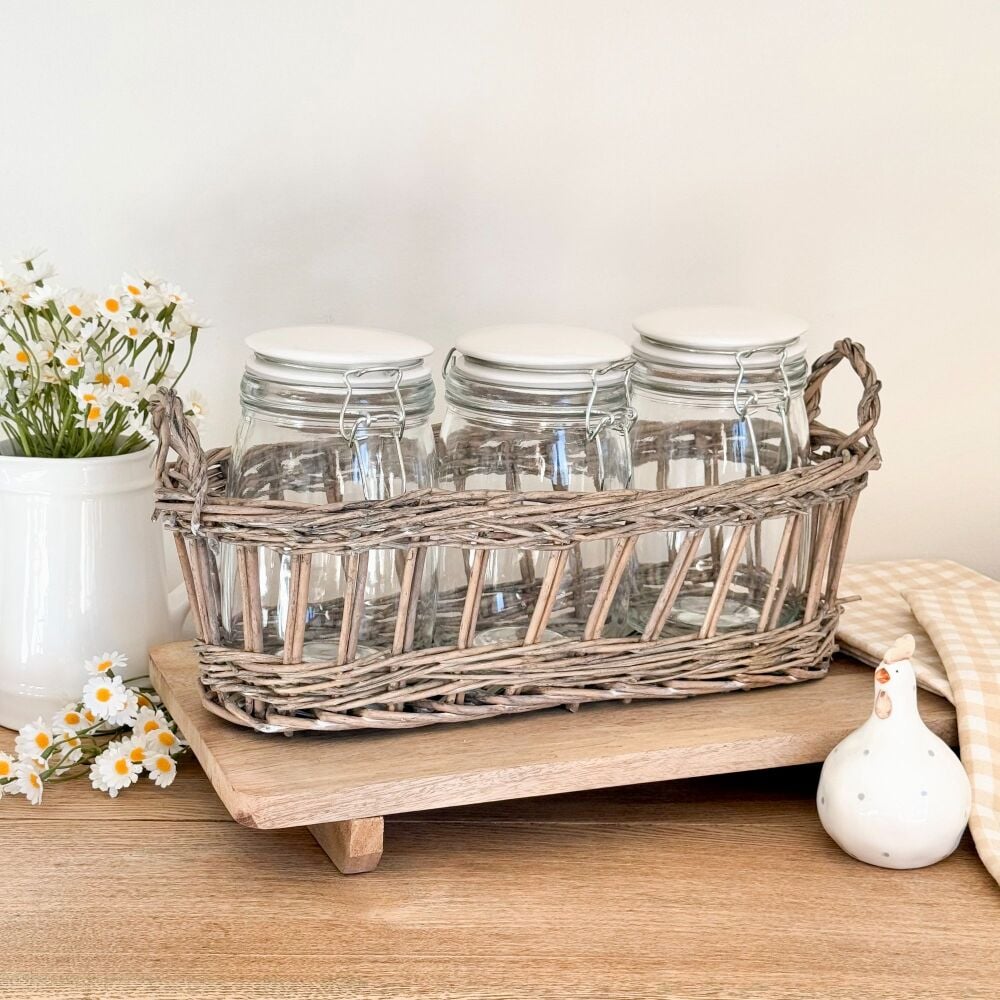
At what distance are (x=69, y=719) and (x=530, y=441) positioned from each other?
376 millimetres

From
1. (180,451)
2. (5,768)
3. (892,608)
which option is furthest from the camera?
(892,608)

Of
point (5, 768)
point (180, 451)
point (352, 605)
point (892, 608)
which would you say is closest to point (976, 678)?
point (892, 608)

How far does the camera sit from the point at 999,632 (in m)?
0.98

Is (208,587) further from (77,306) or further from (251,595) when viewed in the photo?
(77,306)

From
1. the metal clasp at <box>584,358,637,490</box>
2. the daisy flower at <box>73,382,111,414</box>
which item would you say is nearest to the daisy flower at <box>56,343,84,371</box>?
the daisy flower at <box>73,382,111,414</box>

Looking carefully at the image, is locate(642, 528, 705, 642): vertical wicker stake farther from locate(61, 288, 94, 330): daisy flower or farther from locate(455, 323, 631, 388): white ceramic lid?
locate(61, 288, 94, 330): daisy flower

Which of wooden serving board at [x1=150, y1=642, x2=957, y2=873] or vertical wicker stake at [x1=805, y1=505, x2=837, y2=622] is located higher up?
vertical wicker stake at [x1=805, y1=505, x2=837, y2=622]

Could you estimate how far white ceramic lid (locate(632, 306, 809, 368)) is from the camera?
2.89 ft

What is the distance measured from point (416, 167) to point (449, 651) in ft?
1.59

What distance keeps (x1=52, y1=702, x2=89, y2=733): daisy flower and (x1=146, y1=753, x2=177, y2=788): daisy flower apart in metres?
0.06

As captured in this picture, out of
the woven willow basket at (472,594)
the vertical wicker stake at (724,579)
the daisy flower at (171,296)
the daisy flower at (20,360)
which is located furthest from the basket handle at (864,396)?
the daisy flower at (20,360)

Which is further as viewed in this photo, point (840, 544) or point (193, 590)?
point (840, 544)

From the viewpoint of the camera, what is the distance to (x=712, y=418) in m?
0.92

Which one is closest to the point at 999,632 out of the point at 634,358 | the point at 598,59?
the point at 634,358
